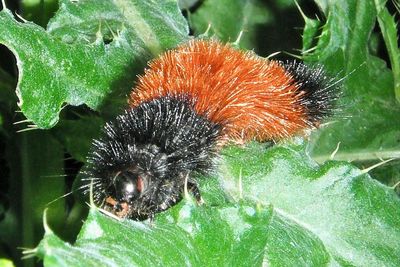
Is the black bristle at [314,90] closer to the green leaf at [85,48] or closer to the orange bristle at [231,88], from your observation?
the orange bristle at [231,88]

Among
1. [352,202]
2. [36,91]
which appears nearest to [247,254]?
[352,202]

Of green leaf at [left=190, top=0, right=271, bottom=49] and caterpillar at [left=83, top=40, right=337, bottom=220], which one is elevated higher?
caterpillar at [left=83, top=40, right=337, bottom=220]

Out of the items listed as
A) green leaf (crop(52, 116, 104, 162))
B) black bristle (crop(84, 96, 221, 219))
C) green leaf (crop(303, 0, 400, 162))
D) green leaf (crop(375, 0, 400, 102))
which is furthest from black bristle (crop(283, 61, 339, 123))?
green leaf (crop(52, 116, 104, 162))

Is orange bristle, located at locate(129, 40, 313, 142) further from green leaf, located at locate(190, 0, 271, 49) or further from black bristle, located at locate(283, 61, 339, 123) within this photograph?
green leaf, located at locate(190, 0, 271, 49)

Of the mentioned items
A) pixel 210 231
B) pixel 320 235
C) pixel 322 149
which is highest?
pixel 210 231

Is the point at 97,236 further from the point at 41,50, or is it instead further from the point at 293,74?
the point at 293,74

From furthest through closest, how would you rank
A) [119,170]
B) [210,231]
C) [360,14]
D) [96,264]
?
1. [360,14]
2. [119,170]
3. [210,231]
4. [96,264]

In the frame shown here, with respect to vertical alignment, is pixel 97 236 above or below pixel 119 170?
above
